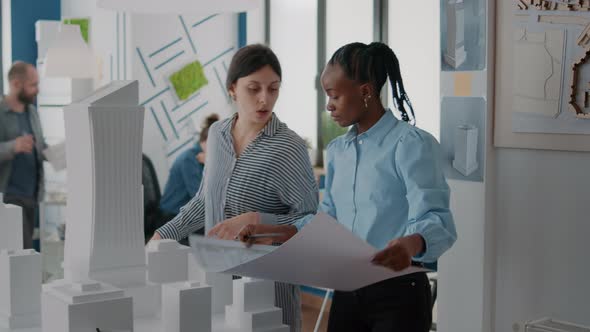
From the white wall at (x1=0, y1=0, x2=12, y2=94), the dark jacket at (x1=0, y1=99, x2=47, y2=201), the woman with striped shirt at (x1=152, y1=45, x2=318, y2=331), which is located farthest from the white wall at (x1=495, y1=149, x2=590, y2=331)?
the white wall at (x1=0, y1=0, x2=12, y2=94)

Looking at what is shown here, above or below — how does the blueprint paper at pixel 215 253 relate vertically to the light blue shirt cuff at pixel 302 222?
above

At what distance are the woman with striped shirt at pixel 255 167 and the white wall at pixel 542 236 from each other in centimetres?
69

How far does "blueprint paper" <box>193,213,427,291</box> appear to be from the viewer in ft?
4.42

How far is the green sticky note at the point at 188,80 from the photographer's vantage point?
22.4 feet

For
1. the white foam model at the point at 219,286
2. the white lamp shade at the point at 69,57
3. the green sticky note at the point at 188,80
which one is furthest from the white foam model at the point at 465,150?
the green sticky note at the point at 188,80

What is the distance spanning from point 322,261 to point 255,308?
7.9 inches

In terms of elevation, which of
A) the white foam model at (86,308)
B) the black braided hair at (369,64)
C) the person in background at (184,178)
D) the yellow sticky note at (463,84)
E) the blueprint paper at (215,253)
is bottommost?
the person in background at (184,178)

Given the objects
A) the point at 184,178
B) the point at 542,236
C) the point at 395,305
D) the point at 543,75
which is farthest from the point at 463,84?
the point at 184,178

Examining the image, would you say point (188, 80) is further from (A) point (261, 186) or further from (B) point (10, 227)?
(B) point (10, 227)

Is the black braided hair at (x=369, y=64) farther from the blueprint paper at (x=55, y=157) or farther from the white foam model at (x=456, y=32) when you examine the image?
the blueprint paper at (x=55, y=157)

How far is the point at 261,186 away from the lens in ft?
7.22

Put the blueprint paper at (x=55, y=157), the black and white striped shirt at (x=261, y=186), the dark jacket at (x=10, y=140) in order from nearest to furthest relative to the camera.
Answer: the black and white striped shirt at (x=261, y=186), the dark jacket at (x=10, y=140), the blueprint paper at (x=55, y=157)

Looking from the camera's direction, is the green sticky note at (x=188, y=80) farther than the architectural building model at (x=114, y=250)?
Yes

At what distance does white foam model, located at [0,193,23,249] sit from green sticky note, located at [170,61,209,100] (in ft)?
16.5
